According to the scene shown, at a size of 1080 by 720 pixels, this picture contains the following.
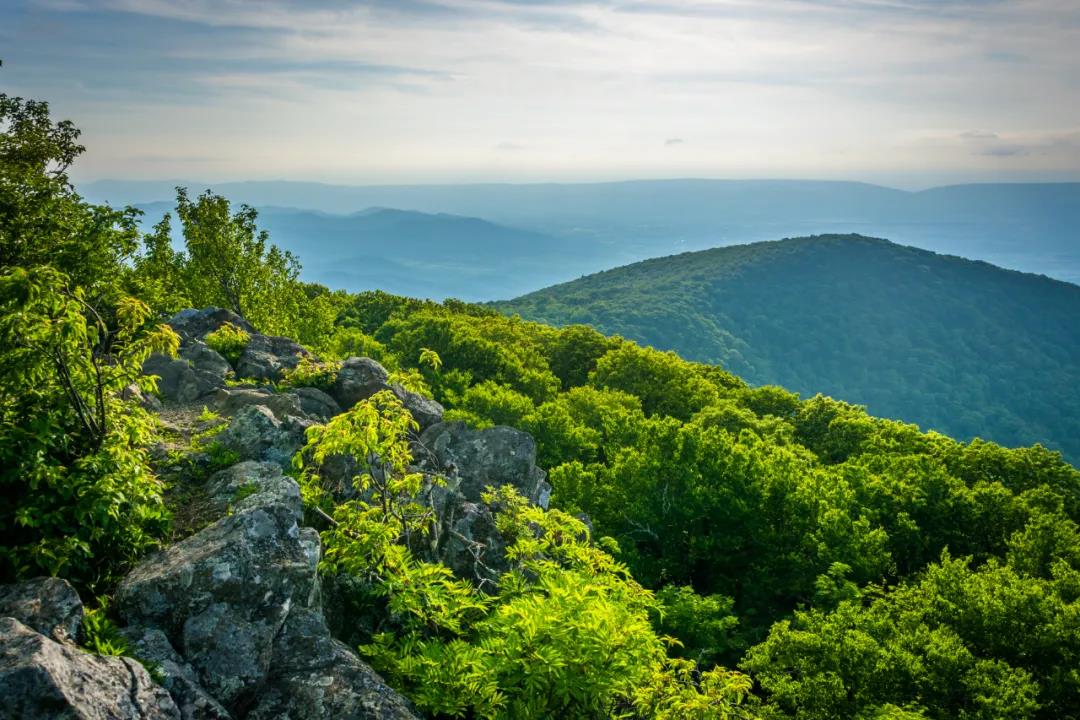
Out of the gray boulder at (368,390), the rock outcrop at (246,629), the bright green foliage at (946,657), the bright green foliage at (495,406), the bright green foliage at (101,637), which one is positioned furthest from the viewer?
the bright green foliage at (495,406)

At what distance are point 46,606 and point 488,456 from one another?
12.7m

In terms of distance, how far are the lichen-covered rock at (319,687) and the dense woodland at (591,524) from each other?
2.37ft

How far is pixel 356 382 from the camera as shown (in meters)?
21.6

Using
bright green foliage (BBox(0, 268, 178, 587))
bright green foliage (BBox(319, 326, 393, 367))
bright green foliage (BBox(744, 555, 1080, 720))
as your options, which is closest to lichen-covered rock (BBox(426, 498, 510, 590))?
bright green foliage (BBox(0, 268, 178, 587))

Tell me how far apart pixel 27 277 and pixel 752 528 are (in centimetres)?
2782

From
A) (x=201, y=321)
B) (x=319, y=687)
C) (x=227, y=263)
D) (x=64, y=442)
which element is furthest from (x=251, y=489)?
(x=227, y=263)

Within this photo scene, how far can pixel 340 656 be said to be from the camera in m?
9.64

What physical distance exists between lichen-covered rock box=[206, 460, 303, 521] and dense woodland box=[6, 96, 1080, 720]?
952 millimetres

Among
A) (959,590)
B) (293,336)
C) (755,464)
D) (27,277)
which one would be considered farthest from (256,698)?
(293,336)

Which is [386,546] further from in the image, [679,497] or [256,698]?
[679,497]

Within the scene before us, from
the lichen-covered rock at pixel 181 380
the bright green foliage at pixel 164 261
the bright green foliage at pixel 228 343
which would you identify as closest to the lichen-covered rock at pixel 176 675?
the lichen-covered rock at pixel 181 380

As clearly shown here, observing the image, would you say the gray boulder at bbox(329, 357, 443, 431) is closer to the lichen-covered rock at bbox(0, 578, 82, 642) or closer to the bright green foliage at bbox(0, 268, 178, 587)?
the bright green foliage at bbox(0, 268, 178, 587)

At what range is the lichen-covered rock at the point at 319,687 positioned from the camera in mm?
8867

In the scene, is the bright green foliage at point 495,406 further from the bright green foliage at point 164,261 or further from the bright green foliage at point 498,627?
the bright green foliage at point 498,627
